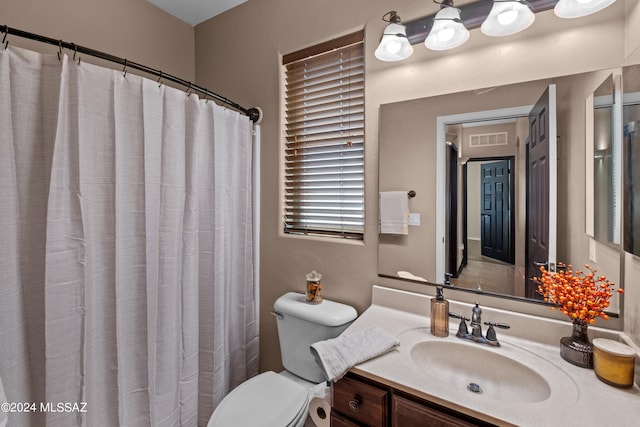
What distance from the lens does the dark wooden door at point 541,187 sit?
1.02m

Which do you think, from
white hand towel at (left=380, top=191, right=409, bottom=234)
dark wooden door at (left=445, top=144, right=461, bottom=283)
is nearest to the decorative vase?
dark wooden door at (left=445, top=144, right=461, bottom=283)

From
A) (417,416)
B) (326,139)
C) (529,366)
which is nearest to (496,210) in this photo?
(529,366)

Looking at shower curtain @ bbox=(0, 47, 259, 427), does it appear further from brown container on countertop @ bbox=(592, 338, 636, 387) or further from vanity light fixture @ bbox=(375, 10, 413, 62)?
brown container on countertop @ bbox=(592, 338, 636, 387)

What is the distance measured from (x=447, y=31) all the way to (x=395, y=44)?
0.71ft

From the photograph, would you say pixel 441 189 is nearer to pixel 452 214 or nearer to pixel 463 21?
pixel 452 214

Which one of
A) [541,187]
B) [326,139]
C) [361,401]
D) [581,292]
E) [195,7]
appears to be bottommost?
[361,401]

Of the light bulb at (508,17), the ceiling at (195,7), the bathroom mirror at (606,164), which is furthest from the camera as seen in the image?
the ceiling at (195,7)

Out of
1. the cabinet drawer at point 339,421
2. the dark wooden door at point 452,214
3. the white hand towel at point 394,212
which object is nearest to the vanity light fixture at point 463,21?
the dark wooden door at point 452,214

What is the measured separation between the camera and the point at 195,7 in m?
1.89

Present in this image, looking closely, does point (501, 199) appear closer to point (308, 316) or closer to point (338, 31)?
point (308, 316)

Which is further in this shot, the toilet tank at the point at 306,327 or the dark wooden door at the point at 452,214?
the toilet tank at the point at 306,327

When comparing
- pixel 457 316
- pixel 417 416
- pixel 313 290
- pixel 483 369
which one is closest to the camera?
pixel 417 416

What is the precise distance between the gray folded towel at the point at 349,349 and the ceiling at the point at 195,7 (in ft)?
6.99

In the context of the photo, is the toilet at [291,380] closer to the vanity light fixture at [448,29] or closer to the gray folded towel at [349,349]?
the gray folded towel at [349,349]
